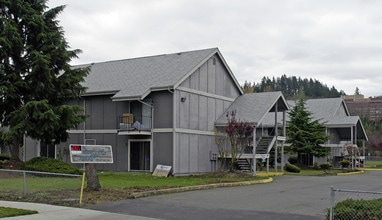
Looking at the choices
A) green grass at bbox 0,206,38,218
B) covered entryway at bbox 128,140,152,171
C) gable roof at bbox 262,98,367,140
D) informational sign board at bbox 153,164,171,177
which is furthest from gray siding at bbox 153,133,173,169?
gable roof at bbox 262,98,367,140

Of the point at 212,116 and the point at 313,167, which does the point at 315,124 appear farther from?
the point at 212,116

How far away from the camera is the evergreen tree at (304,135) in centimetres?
4034

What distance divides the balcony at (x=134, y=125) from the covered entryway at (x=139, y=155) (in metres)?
1.01

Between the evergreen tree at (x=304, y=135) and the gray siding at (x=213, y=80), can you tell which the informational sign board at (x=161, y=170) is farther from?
the evergreen tree at (x=304, y=135)

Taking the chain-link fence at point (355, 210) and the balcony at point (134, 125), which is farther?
the balcony at point (134, 125)

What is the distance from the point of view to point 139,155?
29.8 metres

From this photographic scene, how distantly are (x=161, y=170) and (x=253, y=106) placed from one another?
8983mm

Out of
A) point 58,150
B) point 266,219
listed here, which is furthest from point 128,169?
point 266,219

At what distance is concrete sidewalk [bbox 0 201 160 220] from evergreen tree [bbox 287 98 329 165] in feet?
98.4

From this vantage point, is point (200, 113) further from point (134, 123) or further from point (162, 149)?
point (134, 123)

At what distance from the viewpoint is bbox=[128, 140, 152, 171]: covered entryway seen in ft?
96.6

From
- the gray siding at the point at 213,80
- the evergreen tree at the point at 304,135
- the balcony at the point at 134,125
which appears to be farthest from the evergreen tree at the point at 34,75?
the evergreen tree at the point at 304,135

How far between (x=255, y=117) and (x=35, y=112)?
14.4 m

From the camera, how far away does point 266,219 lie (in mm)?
12250
